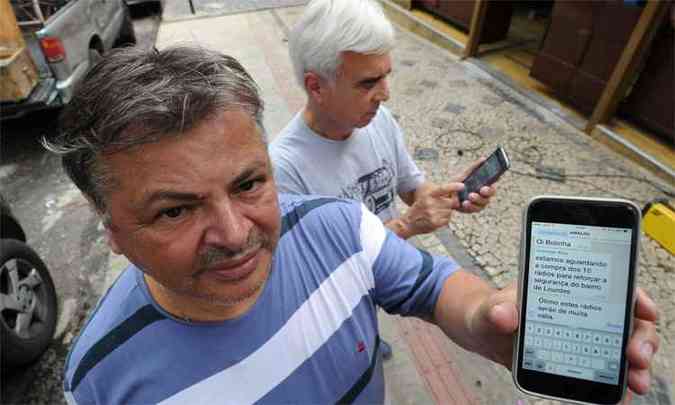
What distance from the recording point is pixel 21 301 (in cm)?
243

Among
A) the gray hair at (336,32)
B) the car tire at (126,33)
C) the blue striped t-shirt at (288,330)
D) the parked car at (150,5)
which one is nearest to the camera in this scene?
the blue striped t-shirt at (288,330)

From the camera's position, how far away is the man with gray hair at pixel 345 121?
5.08ft

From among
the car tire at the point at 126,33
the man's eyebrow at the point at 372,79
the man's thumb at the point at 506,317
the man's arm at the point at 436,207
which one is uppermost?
the man's eyebrow at the point at 372,79

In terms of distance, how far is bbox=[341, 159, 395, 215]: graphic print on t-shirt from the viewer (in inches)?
66.8

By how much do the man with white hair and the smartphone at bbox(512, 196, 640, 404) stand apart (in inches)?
31.1

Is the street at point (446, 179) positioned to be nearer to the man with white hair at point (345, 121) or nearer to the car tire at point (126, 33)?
the man with white hair at point (345, 121)

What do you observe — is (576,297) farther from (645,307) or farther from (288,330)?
(288,330)

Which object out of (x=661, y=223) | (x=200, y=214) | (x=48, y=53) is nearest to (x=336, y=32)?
(x=200, y=214)

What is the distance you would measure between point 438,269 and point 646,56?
4175 mm

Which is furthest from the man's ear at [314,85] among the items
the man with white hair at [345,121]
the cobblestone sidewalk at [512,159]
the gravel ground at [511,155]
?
the gravel ground at [511,155]

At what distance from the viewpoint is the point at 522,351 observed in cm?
92

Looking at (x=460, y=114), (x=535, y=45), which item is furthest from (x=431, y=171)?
(x=535, y=45)

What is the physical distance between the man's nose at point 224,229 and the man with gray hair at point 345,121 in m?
0.70

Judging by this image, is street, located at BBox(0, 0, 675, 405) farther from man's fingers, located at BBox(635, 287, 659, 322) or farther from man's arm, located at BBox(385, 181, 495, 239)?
man's fingers, located at BBox(635, 287, 659, 322)
